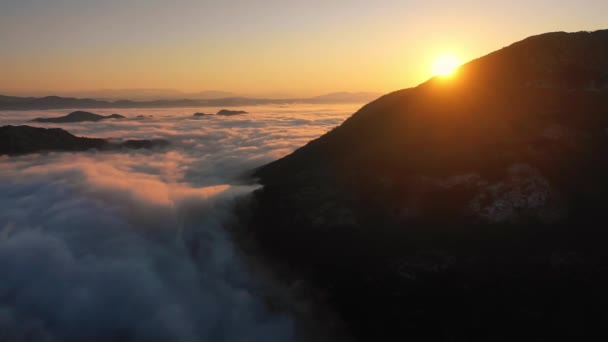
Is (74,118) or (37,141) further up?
(37,141)

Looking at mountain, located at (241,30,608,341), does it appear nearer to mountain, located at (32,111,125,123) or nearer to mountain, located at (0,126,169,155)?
mountain, located at (0,126,169,155)

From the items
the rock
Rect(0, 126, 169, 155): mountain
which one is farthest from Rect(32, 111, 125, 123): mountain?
the rock

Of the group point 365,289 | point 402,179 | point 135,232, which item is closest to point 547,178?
point 402,179

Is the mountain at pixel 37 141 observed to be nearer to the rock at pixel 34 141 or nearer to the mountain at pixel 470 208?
the rock at pixel 34 141

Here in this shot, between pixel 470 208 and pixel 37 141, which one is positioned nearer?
pixel 470 208

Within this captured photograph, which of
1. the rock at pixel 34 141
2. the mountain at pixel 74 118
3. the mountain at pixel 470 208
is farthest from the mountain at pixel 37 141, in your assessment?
the mountain at pixel 74 118

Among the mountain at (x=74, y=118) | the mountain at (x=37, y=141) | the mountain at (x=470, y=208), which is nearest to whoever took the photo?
the mountain at (x=470, y=208)

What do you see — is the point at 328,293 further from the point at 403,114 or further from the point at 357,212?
the point at 403,114

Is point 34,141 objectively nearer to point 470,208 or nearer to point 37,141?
point 37,141

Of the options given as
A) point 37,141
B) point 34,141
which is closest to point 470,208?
point 37,141
